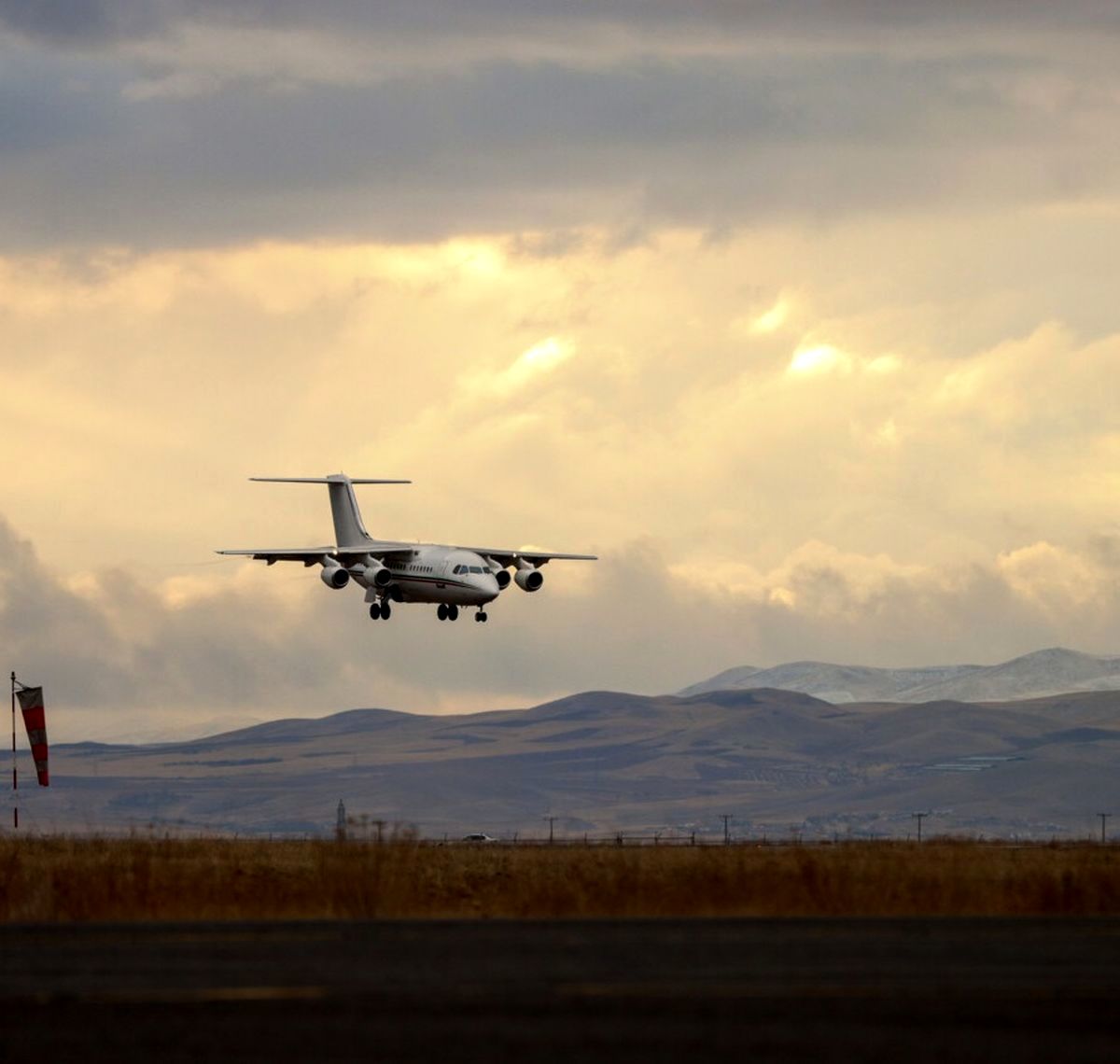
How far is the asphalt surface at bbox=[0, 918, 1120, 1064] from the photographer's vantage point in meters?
13.3

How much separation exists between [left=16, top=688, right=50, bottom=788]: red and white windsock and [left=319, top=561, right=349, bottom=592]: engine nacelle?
28.5 metres

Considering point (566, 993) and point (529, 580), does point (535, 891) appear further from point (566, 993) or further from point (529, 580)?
point (529, 580)

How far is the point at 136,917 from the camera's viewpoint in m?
25.5

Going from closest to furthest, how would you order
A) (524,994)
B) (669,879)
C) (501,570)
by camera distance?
1. (524,994)
2. (669,879)
3. (501,570)

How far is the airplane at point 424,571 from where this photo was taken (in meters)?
82.8

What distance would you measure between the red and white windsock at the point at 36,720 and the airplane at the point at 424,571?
21419 mm

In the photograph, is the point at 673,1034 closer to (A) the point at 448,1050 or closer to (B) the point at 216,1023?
(A) the point at 448,1050

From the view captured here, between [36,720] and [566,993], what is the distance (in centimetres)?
4613

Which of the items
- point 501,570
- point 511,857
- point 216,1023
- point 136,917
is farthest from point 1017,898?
point 501,570

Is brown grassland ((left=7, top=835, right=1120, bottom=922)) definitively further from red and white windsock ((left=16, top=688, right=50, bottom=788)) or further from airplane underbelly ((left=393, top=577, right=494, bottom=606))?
airplane underbelly ((left=393, top=577, right=494, bottom=606))

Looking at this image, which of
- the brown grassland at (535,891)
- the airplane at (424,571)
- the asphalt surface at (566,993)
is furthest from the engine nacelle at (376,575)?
the asphalt surface at (566,993)

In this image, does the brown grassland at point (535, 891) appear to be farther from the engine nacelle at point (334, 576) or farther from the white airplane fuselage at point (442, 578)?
the engine nacelle at point (334, 576)

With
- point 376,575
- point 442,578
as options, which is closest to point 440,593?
point 442,578

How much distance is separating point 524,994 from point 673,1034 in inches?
88.6
